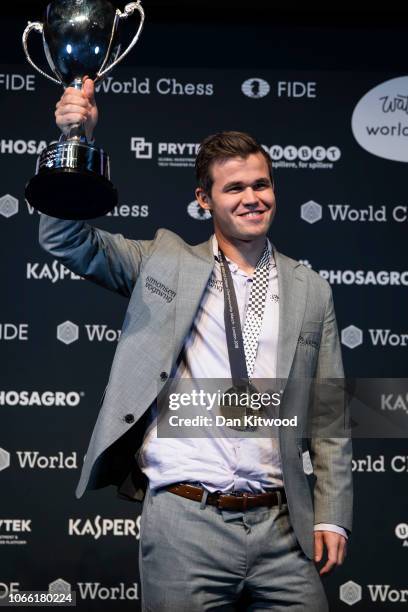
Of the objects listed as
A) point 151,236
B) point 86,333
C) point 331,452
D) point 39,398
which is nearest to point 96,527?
point 39,398

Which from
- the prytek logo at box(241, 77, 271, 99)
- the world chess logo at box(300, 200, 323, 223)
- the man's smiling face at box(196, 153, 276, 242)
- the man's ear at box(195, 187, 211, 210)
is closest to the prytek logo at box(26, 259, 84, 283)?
the world chess logo at box(300, 200, 323, 223)

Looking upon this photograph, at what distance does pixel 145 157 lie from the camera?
155 inches

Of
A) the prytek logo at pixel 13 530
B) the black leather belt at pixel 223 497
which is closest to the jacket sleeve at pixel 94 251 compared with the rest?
the black leather belt at pixel 223 497

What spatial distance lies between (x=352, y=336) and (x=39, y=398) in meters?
1.57

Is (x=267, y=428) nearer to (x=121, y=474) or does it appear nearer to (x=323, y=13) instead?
(x=121, y=474)

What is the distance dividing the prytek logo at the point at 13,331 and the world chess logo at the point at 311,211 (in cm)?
149

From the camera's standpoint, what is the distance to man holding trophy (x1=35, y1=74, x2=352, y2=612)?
7.06 feet

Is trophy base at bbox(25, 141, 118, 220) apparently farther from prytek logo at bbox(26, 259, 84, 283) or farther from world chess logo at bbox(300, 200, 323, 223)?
world chess logo at bbox(300, 200, 323, 223)

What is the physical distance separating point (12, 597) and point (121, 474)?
1705 millimetres

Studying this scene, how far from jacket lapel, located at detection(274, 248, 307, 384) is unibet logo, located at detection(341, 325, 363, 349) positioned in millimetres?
1422

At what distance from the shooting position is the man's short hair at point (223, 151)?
8.23 feet

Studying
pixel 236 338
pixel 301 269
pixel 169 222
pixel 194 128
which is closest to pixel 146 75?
pixel 194 128

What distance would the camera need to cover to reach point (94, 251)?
2.29 m

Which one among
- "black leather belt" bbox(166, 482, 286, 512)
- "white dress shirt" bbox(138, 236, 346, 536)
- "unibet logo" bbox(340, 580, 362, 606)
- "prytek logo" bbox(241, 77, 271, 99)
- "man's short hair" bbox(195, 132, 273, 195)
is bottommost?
"unibet logo" bbox(340, 580, 362, 606)
